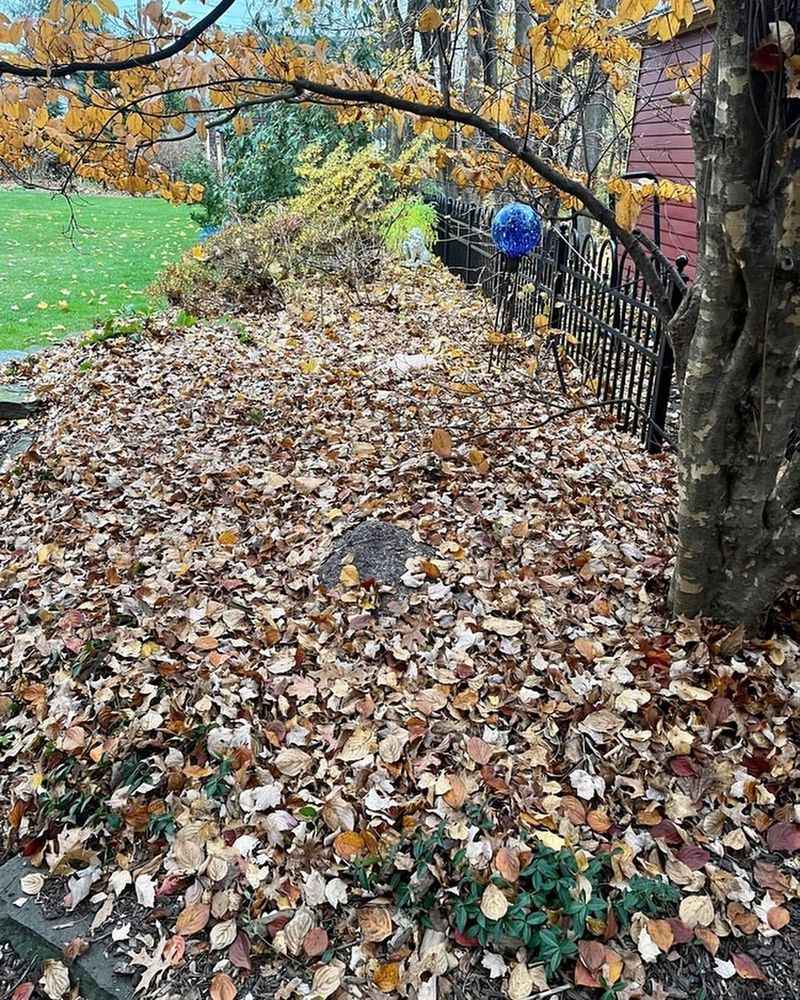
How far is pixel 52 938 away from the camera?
206cm

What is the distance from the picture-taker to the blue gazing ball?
527cm

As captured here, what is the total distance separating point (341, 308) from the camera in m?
8.25

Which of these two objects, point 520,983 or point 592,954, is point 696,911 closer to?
point 592,954

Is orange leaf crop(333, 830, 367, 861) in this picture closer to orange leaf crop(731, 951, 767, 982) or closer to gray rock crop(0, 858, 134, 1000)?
gray rock crop(0, 858, 134, 1000)

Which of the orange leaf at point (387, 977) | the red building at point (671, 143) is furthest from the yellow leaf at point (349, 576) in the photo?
the red building at point (671, 143)

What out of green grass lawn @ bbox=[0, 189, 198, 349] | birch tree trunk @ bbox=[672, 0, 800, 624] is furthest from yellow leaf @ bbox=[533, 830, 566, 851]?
green grass lawn @ bbox=[0, 189, 198, 349]

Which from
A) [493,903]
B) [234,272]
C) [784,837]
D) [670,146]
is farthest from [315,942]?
[670,146]

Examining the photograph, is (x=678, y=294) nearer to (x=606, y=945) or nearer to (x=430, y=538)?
(x=430, y=538)

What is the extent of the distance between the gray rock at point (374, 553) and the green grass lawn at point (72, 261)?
3051 millimetres

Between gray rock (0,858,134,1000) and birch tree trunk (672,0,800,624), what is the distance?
2.21 metres

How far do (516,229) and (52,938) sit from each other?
494 centimetres

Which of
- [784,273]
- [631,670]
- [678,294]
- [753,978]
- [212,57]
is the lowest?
[753,978]

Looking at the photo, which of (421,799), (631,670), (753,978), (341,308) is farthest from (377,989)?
(341,308)

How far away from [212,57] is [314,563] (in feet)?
7.68
